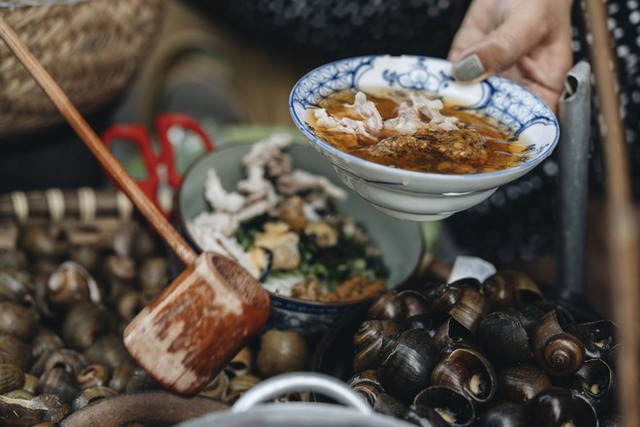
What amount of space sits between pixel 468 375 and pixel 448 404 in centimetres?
7

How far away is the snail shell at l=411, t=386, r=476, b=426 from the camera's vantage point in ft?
3.75

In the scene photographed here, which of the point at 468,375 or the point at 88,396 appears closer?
the point at 468,375

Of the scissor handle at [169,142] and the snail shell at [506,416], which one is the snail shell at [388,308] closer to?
the snail shell at [506,416]

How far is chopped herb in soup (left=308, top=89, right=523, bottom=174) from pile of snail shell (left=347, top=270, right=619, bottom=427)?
283 mm

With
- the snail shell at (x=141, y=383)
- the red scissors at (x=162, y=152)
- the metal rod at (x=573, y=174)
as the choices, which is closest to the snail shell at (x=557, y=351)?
the metal rod at (x=573, y=174)

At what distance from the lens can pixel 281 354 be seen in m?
1.57

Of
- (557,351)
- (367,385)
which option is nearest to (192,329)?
(367,385)

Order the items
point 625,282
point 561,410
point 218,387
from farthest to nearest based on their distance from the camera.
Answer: point 218,387 → point 561,410 → point 625,282

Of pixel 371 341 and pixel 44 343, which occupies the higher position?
pixel 371 341

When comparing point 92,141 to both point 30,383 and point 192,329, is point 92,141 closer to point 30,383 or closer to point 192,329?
point 192,329

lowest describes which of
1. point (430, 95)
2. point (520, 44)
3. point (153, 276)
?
point (153, 276)

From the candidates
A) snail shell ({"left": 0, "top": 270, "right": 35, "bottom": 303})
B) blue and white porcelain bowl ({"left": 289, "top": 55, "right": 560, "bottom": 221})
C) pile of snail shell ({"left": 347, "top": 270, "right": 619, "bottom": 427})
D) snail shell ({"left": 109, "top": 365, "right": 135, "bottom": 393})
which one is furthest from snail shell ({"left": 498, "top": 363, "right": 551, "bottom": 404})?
snail shell ({"left": 0, "top": 270, "right": 35, "bottom": 303})

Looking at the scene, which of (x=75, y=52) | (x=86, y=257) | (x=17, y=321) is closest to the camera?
(x=17, y=321)

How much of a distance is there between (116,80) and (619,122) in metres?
1.98
